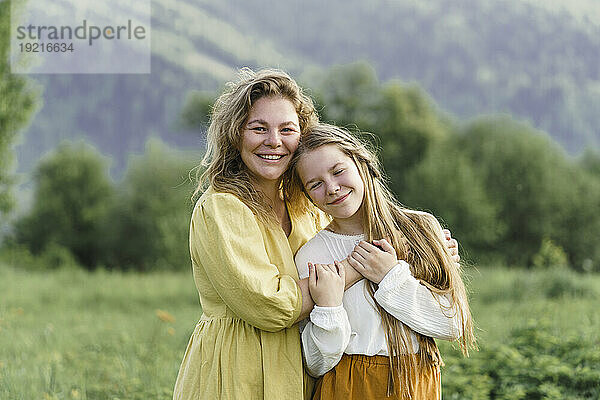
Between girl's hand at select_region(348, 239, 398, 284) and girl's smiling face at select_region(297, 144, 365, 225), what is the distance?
137 millimetres

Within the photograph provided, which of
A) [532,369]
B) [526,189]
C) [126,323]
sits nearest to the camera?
[532,369]

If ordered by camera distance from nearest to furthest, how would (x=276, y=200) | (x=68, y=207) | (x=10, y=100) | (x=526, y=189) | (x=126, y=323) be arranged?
(x=276, y=200)
(x=126, y=323)
(x=10, y=100)
(x=526, y=189)
(x=68, y=207)

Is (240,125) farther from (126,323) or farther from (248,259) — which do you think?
(126,323)

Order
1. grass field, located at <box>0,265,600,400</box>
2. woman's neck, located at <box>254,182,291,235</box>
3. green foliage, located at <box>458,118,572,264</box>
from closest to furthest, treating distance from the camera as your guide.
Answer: woman's neck, located at <box>254,182,291,235</box> → grass field, located at <box>0,265,600,400</box> → green foliage, located at <box>458,118,572,264</box>

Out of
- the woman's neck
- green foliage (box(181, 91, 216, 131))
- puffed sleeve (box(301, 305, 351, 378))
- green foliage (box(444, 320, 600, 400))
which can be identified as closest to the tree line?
green foliage (box(181, 91, 216, 131))

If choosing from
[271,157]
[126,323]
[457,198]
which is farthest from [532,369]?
[457,198]

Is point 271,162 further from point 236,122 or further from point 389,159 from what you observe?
point 389,159

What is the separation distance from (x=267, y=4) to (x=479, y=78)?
658 centimetres

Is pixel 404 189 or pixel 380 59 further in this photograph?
pixel 380 59

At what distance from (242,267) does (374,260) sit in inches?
17.7

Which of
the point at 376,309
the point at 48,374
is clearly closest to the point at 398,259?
the point at 376,309

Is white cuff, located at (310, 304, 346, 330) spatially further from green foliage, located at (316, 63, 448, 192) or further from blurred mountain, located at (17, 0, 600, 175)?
blurred mountain, located at (17, 0, 600, 175)

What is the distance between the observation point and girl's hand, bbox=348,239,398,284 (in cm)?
237

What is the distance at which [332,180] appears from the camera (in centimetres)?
242
